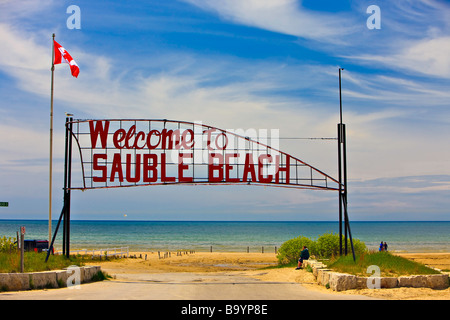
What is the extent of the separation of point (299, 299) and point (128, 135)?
12.9 meters

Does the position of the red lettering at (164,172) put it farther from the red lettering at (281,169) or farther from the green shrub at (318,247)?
the green shrub at (318,247)

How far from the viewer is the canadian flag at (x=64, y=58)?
26.1 meters

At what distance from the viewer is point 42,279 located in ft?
57.8

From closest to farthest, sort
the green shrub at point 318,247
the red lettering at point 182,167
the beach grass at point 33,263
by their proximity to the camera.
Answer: the beach grass at point 33,263 → the red lettering at point 182,167 → the green shrub at point 318,247

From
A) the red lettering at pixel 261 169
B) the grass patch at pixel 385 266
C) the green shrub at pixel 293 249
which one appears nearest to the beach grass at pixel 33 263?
the red lettering at pixel 261 169

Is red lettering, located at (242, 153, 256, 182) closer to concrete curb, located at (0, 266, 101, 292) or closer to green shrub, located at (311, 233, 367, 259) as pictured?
concrete curb, located at (0, 266, 101, 292)

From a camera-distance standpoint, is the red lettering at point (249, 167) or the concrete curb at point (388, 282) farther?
the red lettering at point (249, 167)

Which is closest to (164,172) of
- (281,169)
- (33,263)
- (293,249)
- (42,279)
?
(281,169)

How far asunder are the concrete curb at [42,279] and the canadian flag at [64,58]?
37.9 feet

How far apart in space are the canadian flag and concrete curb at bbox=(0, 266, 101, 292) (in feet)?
37.9

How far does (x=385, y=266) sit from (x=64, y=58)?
19.6 m

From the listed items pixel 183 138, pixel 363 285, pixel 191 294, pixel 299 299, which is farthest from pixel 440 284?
pixel 183 138

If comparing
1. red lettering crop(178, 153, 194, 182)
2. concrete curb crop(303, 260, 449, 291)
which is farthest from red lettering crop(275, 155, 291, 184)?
concrete curb crop(303, 260, 449, 291)
